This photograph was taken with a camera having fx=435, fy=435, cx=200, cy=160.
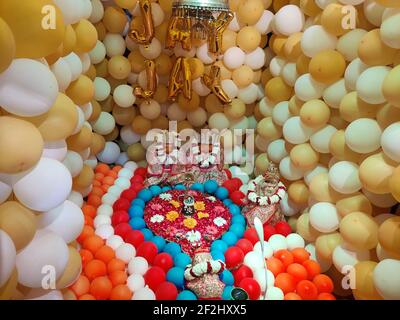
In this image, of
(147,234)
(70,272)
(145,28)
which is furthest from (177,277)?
(145,28)

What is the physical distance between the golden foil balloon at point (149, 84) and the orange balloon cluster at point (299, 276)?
1306mm

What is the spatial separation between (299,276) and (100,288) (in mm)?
953

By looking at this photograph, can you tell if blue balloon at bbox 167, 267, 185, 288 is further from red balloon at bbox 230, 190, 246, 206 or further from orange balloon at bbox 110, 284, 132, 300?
red balloon at bbox 230, 190, 246, 206

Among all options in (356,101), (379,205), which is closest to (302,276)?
(379,205)

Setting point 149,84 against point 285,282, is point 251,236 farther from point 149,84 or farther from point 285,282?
point 149,84

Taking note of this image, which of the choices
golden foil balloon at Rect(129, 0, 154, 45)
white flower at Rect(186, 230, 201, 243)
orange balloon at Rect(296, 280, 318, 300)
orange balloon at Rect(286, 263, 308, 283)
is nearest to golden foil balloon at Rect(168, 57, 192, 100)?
golden foil balloon at Rect(129, 0, 154, 45)

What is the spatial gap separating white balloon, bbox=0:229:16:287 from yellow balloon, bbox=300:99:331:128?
1.59 metres

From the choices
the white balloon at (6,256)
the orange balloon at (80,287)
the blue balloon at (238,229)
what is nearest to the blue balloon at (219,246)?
the blue balloon at (238,229)

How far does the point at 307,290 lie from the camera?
2.02m

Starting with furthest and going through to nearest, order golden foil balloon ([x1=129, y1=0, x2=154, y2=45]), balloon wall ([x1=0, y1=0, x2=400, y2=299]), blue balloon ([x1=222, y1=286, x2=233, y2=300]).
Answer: golden foil balloon ([x1=129, y1=0, x2=154, y2=45])
blue balloon ([x1=222, y1=286, x2=233, y2=300])
balloon wall ([x1=0, y1=0, x2=400, y2=299])

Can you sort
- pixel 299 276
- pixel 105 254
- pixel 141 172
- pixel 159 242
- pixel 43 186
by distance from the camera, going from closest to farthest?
pixel 43 186 → pixel 299 276 → pixel 105 254 → pixel 159 242 → pixel 141 172

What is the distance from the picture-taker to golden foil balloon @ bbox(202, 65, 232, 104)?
277 cm
